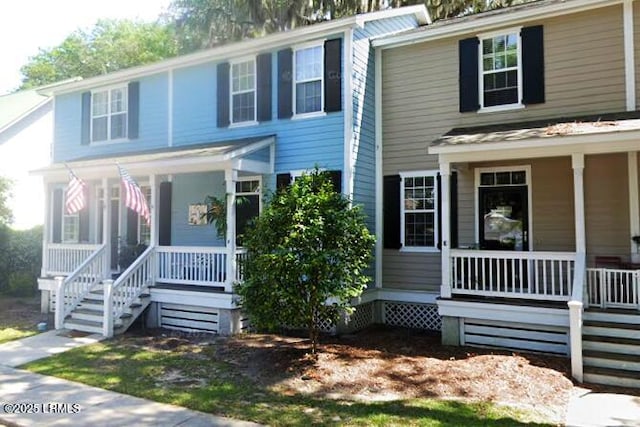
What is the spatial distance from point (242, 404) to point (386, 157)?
6899mm

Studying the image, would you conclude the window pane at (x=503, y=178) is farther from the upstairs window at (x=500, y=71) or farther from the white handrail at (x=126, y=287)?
the white handrail at (x=126, y=287)

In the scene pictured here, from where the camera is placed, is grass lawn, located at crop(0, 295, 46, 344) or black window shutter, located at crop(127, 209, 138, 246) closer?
grass lawn, located at crop(0, 295, 46, 344)

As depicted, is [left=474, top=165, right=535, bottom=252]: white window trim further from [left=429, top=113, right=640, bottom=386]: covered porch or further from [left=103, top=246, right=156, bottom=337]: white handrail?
[left=103, top=246, right=156, bottom=337]: white handrail

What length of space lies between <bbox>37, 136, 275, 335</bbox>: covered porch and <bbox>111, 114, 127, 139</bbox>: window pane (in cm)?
108

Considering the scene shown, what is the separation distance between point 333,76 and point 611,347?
714cm

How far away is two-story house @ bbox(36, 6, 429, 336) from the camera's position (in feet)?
34.1

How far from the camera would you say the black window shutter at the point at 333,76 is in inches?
414

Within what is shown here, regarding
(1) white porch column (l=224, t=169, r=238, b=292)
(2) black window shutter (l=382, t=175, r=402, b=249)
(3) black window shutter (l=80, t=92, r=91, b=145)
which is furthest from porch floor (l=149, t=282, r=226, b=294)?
(3) black window shutter (l=80, t=92, r=91, b=145)

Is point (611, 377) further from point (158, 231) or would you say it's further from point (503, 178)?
point (158, 231)

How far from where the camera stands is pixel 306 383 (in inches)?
267

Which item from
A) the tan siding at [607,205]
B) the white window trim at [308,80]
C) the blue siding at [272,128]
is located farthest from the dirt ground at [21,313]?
the tan siding at [607,205]

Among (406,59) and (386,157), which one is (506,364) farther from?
(406,59)

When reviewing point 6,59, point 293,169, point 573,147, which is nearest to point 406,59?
point 293,169

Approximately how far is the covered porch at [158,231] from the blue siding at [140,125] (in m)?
0.75
